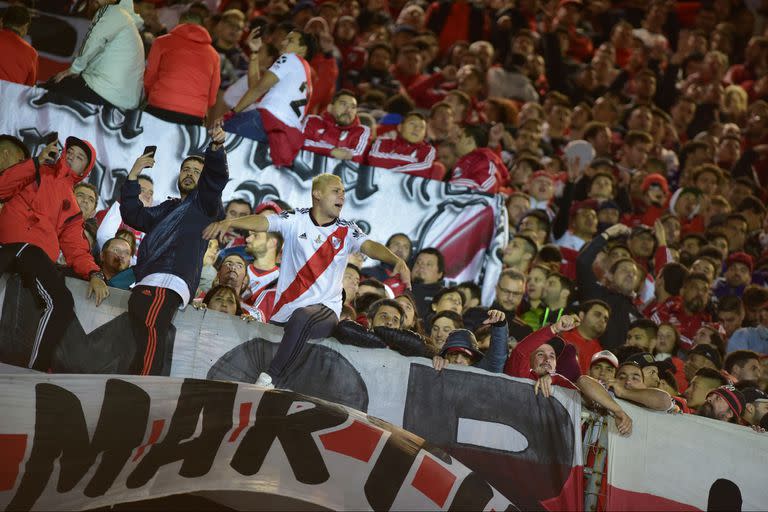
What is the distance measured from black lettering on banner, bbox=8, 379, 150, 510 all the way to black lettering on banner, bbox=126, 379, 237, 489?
0.13m

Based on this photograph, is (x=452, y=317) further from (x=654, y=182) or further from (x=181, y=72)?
(x=654, y=182)

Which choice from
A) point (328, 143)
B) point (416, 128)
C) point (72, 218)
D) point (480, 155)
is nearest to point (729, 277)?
point (480, 155)

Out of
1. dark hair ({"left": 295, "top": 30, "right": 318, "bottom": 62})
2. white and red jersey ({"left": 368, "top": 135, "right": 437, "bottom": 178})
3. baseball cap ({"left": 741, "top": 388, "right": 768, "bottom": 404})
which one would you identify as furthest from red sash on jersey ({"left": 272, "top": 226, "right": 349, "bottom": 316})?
white and red jersey ({"left": 368, "top": 135, "right": 437, "bottom": 178})

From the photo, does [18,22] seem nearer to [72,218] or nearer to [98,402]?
[72,218]

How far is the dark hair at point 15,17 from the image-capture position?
9383mm

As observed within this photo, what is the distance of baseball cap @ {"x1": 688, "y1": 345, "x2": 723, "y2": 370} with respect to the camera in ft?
29.1

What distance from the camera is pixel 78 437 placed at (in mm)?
6164

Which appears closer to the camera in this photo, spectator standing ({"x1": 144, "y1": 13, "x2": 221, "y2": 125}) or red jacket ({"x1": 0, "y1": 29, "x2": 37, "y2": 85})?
red jacket ({"x1": 0, "y1": 29, "x2": 37, "y2": 85})

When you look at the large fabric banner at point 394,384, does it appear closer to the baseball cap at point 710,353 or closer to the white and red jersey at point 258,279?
the white and red jersey at point 258,279

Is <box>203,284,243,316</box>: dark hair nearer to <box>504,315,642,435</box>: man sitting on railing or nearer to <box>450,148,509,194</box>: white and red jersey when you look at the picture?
<box>504,315,642,435</box>: man sitting on railing

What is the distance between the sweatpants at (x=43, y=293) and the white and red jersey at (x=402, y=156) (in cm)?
418

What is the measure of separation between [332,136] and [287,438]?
428 cm

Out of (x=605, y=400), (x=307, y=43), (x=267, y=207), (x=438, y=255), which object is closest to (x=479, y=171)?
(x=438, y=255)

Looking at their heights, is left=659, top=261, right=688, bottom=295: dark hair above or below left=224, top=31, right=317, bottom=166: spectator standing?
below
